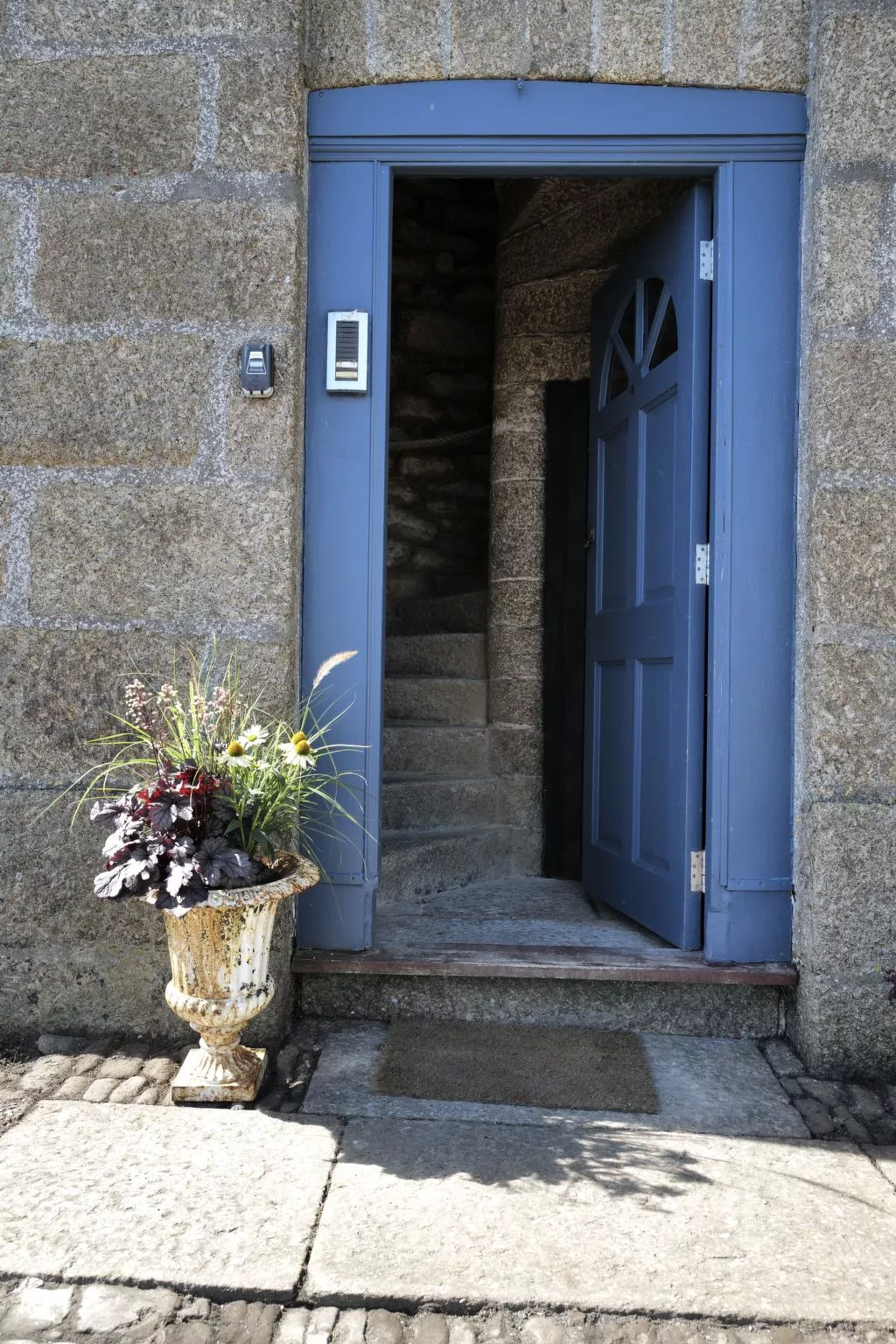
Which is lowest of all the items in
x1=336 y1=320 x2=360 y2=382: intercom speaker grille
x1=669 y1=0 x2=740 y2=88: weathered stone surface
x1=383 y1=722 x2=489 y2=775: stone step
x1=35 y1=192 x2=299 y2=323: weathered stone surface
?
x1=383 y1=722 x2=489 y2=775: stone step

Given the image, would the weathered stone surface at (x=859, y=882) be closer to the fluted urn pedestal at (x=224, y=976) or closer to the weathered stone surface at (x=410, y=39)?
the fluted urn pedestal at (x=224, y=976)

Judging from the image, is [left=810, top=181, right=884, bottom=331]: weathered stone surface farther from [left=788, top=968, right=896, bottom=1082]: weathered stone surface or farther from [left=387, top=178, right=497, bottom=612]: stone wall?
[left=387, top=178, right=497, bottom=612]: stone wall

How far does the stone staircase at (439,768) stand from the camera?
355 centimetres

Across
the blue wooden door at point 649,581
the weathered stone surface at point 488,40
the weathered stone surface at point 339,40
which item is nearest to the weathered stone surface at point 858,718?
the blue wooden door at point 649,581

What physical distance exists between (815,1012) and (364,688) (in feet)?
4.42

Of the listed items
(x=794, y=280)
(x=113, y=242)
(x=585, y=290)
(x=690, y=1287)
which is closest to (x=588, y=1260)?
(x=690, y=1287)

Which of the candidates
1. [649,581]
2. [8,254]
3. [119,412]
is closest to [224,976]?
[119,412]

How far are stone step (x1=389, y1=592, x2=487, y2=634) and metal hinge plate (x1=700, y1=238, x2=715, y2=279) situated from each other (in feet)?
6.41

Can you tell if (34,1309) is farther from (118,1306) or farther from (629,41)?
(629,41)

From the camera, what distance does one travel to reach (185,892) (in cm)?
194

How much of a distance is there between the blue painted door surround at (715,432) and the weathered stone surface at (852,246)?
0.13 meters

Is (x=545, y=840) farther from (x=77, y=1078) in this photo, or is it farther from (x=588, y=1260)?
(x=588, y=1260)

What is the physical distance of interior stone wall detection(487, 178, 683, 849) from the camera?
3.85 metres

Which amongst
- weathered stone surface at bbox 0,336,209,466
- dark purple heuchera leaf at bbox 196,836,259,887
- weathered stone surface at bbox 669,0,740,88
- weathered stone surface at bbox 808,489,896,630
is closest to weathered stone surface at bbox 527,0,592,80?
weathered stone surface at bbox 669,0,740,88
